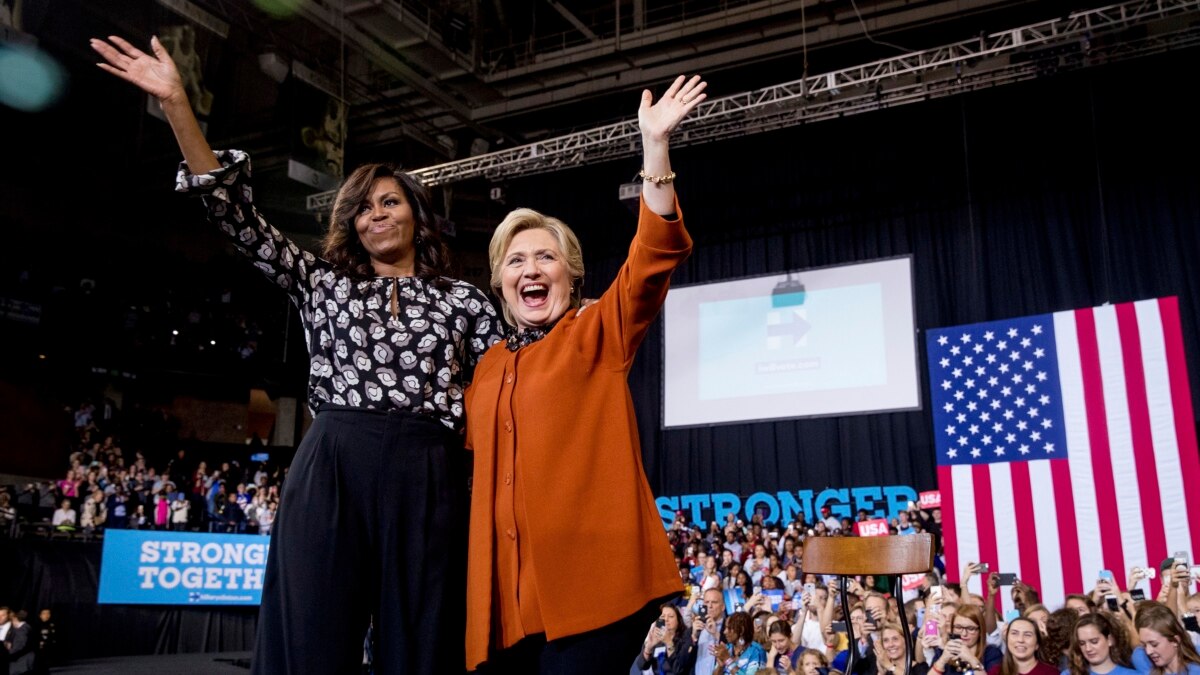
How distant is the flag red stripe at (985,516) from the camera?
8.29 metres

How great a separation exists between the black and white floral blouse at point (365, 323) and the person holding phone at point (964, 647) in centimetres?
330

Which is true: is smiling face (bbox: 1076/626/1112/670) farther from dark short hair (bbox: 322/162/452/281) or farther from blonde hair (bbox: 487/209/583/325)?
dark short hair (bbox: 322/162/452/281)

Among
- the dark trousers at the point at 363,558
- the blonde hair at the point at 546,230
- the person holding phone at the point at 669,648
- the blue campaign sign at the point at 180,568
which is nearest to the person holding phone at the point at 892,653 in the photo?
the person holding phone at the point at 669,648

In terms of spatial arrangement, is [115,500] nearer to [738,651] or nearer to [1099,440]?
[738,651]

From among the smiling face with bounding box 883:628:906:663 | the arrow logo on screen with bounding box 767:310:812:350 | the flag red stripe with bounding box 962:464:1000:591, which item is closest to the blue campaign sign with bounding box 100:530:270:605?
the arrow logo on screen with bounding box 767:310:812:350

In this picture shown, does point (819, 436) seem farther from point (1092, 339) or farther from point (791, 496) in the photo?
point (1092, 339)

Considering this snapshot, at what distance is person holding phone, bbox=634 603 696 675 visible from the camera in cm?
643

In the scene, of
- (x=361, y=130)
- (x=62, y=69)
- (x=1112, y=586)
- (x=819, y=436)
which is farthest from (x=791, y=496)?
(x=62, y=69)

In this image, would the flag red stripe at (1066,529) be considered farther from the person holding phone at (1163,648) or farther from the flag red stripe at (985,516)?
the person holding phone at (1163,648)

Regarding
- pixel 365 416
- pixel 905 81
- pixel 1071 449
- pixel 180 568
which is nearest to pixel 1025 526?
pixel 1071 449

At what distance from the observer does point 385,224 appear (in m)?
1.63

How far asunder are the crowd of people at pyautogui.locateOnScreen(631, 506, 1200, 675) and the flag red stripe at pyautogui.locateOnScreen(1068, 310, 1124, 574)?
330mm

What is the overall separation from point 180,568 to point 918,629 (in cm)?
812

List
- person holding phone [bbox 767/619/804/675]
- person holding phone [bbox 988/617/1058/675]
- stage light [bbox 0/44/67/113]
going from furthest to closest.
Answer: stage light [bbox 0/44/67/113] → person holding phone [bbox 767/619/804/675] → person holding phone [bbox 988/617/1058/675]
